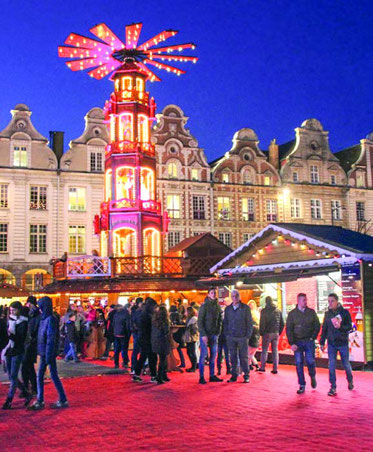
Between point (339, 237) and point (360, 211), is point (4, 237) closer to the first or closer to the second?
point (360, 211)

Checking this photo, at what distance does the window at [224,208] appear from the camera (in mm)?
41625

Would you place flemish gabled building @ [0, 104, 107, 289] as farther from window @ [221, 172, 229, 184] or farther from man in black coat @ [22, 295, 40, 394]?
man in black coat @ [22, 295, 40, 394]

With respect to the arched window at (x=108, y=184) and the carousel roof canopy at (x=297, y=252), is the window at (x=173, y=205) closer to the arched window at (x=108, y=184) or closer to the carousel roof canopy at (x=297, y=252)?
the arched window at (x=108, y=184)

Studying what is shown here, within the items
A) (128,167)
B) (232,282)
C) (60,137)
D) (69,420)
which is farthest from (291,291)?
(60,137)

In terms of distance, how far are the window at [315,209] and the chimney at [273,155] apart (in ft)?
12.0

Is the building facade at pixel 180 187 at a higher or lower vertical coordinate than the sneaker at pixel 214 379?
higher

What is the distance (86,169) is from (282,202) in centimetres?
1373

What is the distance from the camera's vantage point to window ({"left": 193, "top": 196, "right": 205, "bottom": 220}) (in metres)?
41.0

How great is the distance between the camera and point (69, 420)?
8.48 m

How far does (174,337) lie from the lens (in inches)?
581

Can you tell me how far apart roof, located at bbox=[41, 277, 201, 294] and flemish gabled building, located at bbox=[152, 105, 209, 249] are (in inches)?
581

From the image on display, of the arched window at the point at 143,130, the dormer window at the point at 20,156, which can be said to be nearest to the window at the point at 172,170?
the dormer window at the point at 20,156

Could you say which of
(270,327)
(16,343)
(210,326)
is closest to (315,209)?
(270,327)

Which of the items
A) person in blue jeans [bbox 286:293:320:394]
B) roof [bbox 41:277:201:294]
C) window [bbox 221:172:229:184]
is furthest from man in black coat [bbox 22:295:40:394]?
window [bbox 221:172:229:184]
